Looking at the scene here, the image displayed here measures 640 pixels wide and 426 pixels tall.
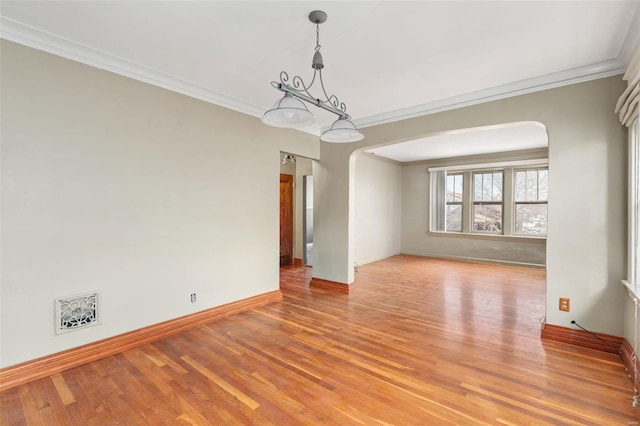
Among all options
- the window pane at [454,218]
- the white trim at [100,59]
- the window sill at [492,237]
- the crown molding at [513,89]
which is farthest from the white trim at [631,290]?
the window pane at [454,218]

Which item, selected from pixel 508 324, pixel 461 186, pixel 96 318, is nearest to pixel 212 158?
pixel 96 318

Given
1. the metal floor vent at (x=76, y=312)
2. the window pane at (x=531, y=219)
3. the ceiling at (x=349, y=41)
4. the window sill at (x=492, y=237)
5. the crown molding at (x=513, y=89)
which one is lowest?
the metal floor vent at (x=76, y=312)

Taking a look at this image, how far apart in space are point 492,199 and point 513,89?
15.1 feet

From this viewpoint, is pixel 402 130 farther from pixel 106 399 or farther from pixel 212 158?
pixel 106 399

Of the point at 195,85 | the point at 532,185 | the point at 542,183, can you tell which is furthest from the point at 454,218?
the point at 195,85

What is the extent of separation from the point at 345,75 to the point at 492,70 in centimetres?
140

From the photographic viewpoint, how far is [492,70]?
278 cm

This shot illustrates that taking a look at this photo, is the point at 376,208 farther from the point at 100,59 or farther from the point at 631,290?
the point at 100,59

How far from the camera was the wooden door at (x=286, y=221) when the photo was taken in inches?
253

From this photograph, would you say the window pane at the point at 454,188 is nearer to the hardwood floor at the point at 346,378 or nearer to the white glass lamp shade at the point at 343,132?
the hardwood floor at the point at 346,378

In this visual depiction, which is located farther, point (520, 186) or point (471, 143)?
point (520, 186)

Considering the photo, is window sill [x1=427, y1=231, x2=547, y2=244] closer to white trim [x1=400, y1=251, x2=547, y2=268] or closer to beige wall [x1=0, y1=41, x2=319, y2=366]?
white trim [x1=400, y1=251, x2=547, y2=268]

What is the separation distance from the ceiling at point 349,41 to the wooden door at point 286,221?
334cm

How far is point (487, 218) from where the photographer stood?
7.09 m
